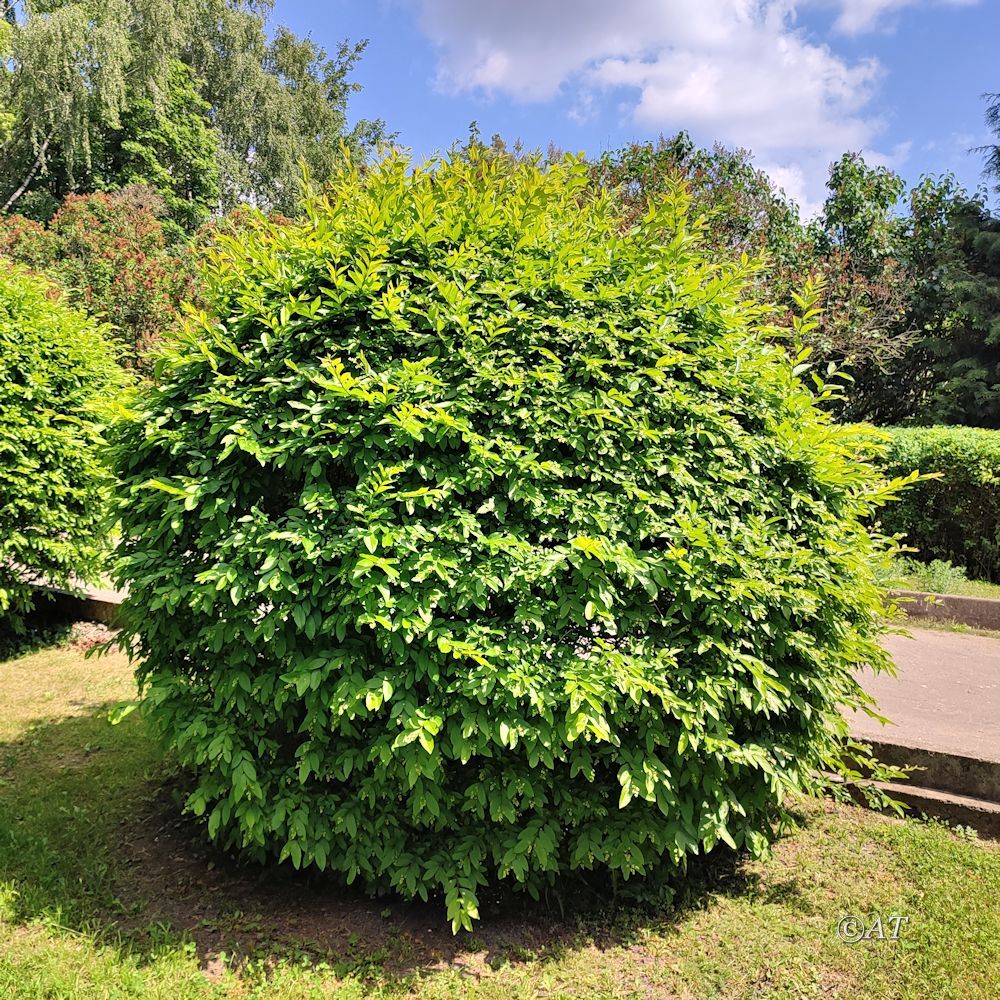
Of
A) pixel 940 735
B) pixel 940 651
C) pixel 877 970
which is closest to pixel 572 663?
pixel 877 970

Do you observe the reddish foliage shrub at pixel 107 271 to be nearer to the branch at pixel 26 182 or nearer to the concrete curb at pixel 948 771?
the branch at pixel 26 182

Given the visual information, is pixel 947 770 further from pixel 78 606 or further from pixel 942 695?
pixel 78 606

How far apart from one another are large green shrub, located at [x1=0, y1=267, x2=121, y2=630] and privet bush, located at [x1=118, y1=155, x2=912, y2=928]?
10.3 ft

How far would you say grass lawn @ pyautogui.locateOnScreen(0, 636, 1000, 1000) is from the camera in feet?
8.20

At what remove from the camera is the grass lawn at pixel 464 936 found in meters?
2.50

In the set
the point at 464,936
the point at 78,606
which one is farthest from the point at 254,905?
the point at 78,606

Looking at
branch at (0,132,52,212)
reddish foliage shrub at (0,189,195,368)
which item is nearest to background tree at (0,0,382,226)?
branch at (0,132,52,212)

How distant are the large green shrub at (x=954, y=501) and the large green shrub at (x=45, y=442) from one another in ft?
27.9

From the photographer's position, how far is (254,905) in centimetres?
292

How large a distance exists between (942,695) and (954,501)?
15.5 ft

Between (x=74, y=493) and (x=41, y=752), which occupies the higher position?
(x=74, y=493)

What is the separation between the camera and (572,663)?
2.60 meters

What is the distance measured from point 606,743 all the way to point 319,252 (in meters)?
2.32

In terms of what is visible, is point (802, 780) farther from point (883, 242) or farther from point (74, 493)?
point (883, 242)
